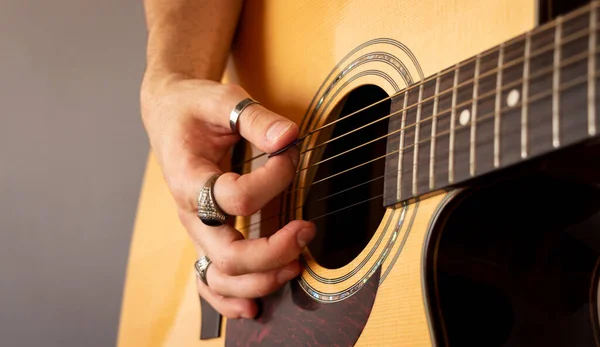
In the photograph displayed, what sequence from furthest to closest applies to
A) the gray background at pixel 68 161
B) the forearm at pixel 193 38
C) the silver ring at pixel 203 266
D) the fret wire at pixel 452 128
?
1. the gray background at pixel 68 161
2. the forearm at pixel 193 38
3. the silver ring at pixel 203 266
4. the fret wire at pixel 452 128

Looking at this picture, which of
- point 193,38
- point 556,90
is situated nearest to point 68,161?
point 193,38

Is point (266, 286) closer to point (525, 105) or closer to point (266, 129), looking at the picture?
point (266, 129)

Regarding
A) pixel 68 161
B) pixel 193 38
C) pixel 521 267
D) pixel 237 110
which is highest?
pixel 68 161

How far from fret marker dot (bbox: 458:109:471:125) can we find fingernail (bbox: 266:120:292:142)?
25 cm

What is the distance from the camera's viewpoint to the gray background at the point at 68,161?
1.72 m

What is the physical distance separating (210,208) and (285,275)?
13cm

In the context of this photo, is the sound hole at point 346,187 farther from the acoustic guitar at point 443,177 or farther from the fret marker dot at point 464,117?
the fret marker dot at point 464,117

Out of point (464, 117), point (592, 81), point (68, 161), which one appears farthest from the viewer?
point (68, 161)

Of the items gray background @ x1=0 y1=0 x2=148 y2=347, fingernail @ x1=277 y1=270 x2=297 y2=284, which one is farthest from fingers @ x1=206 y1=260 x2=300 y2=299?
gray background @ x1=0 y1=0 x2=148 y2=347

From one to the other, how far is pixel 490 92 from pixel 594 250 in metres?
0.23

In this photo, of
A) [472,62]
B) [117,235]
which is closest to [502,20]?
[472,62]

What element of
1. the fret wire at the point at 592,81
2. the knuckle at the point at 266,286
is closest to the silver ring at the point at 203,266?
the knuckle at the point at 266,286

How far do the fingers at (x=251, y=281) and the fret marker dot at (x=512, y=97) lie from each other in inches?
14.3

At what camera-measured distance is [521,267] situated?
1.84 ft
